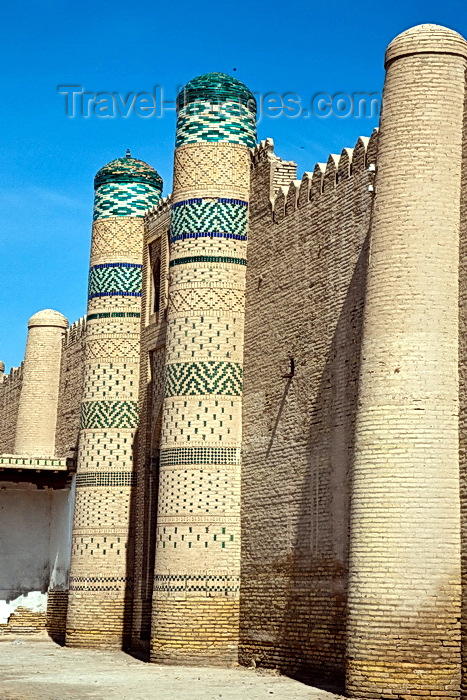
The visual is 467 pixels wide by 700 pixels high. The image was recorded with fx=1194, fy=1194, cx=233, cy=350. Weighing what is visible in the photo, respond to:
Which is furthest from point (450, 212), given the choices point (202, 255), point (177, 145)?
point (177, 145)

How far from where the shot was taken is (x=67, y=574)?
62.6 feet

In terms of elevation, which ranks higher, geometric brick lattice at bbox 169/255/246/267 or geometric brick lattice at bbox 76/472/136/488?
geometric brick lattice at bbox 169/255/246/267

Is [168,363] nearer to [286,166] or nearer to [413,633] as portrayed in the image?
[286,166]

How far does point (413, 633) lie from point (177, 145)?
8130 millimetres

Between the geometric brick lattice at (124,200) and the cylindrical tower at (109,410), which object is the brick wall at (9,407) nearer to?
the cylindrical tower at (109,410)

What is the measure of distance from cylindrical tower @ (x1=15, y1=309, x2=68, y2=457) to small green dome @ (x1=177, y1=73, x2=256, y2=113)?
313 inches

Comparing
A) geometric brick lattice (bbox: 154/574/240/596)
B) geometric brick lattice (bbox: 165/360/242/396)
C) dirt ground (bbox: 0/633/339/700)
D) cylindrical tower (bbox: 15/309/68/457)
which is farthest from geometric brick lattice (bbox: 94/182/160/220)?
dirt ground (bbox: 0/633/339/700)

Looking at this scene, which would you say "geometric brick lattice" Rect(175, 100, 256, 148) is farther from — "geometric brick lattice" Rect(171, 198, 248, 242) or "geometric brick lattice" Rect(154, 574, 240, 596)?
"geometric brick lattice" Rect(154, 574, 240, 596)

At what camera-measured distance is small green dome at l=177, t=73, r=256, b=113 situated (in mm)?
15648

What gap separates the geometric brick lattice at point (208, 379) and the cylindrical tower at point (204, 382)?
12 millimetres

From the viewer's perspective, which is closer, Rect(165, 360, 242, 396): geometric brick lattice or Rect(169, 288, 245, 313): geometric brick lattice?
Rect(165, 360, 242, 396): geometric brick lattice

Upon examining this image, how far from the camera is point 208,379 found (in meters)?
14.8

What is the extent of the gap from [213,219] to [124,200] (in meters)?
3.53

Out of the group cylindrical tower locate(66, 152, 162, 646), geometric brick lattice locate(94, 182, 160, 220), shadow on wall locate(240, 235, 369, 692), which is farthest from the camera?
geometric brick lattice locate(94, 182, 160, 220)
